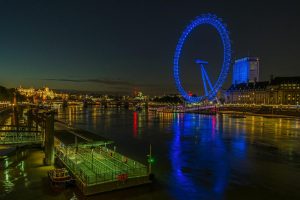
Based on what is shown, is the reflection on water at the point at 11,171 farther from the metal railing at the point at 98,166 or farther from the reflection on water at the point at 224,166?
the reflection on water at the point at 224,166

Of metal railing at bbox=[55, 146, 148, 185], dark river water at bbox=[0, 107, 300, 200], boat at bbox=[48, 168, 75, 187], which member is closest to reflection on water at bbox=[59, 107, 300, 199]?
dark river water at bbox=[0, 107, 300, 200]

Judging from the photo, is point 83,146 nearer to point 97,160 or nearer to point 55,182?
point 97,160

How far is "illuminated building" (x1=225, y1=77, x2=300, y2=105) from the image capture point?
14750 centimetres

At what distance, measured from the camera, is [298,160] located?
3019 cm

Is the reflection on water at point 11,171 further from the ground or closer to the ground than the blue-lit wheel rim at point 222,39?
closer to the ground

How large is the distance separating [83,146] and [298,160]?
20613 millimetres

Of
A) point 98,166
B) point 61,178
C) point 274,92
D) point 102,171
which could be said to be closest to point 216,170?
point 98,166

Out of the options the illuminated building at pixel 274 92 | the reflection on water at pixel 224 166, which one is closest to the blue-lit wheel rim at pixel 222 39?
the reflection on water at pixel 224 166

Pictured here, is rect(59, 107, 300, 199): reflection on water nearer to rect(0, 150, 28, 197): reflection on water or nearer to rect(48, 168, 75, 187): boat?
rect(48, 168, 75, 187): boat

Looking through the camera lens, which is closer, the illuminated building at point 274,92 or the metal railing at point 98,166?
the metal railing at point 98,166

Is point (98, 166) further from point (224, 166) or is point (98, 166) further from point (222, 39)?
point (222, 39)

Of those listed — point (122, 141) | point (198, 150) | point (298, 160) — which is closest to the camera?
point (298, 160)

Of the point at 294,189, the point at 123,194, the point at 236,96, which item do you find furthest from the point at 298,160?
the point at 236,96

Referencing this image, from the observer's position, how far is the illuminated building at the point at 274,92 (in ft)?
484
